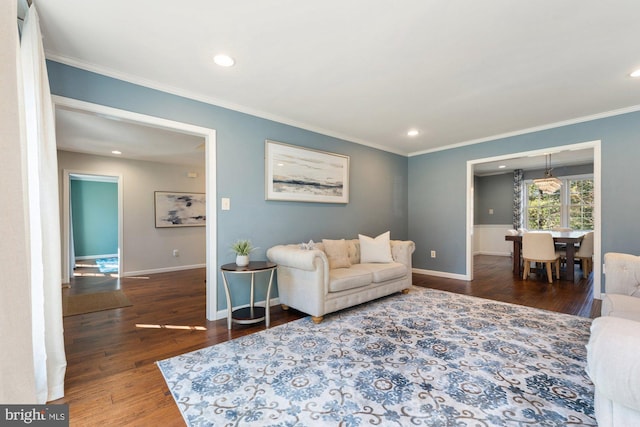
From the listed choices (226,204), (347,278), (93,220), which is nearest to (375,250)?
(347,278)

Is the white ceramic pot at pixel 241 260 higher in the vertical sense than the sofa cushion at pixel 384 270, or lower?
higher

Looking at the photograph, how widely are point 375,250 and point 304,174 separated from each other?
1494 mm

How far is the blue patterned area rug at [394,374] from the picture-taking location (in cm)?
164

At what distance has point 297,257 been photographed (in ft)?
10.2

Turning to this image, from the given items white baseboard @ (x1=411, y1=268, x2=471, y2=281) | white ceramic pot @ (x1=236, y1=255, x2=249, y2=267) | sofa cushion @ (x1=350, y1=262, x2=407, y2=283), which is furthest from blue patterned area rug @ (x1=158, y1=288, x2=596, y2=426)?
white baseboard @ (x1=411, y1=268, x2=471, y2=281)

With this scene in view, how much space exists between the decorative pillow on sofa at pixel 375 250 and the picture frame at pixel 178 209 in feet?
11.6

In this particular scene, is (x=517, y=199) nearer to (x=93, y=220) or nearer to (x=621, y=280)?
(x=621, y=280)

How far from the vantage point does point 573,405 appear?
1703mm

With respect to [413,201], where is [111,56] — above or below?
above

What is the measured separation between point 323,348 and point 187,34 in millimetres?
2681

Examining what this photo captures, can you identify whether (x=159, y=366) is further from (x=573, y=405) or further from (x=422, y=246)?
(x=422, y=246)

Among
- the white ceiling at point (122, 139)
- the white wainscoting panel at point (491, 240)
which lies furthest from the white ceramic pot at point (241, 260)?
the white wainscoting panel at point (491, 240)

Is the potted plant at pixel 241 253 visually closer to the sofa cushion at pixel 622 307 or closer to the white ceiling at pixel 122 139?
the white ceiling at pixel 122 139

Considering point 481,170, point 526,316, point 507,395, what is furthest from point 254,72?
point 481,170
